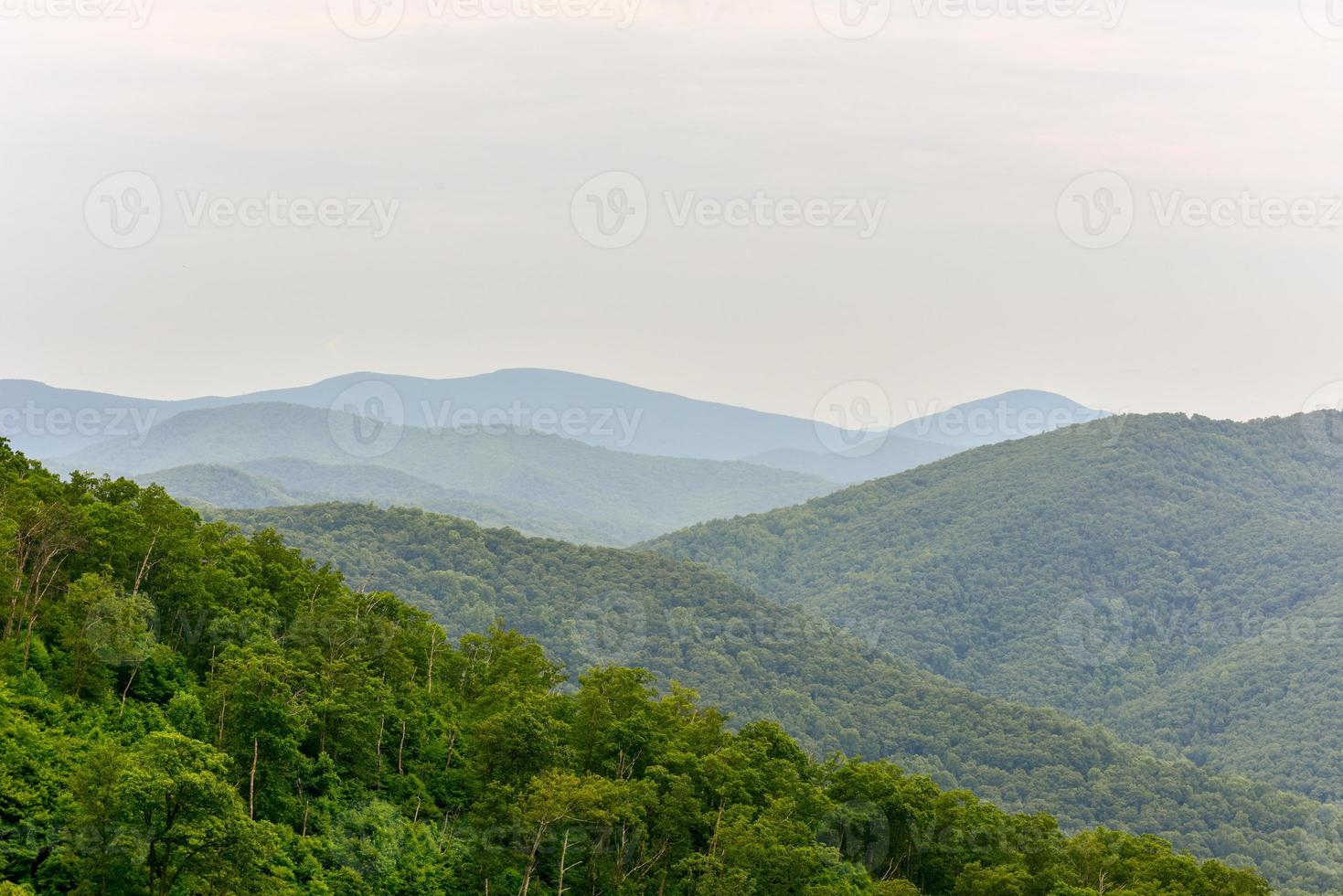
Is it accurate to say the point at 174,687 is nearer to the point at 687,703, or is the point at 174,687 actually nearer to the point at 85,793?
the point at 85,793

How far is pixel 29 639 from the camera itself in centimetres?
3875

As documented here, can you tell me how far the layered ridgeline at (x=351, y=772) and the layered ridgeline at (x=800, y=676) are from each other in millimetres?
67468

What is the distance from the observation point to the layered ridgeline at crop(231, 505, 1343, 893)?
113812mm

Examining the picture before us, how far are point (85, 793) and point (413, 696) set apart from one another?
785 inches

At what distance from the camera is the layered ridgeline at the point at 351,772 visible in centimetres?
3055

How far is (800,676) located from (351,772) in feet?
328

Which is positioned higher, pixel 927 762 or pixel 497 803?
pixel 497 803

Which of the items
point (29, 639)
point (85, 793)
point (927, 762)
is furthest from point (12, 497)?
point (927, 762)

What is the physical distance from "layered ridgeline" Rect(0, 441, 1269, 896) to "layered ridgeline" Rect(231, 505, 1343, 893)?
67.5 meters

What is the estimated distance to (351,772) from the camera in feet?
143

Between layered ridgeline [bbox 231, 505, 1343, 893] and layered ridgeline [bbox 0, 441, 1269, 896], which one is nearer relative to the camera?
layered ridgeline [bbox 0, 441, 1269, 896]

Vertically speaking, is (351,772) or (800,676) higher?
(351,772)

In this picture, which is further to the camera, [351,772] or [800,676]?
[800,676]

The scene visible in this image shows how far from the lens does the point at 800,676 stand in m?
139
